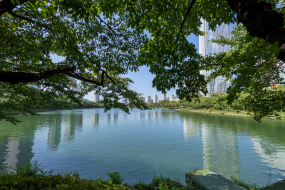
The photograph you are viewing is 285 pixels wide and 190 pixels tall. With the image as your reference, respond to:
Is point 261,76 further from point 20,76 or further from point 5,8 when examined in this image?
point 5,8

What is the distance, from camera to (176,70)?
14.4ft

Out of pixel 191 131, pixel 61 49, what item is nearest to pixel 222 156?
pixel 191 131

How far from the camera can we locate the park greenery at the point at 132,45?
139 inches

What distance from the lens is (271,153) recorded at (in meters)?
14.9

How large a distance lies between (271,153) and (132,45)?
17.6 metres

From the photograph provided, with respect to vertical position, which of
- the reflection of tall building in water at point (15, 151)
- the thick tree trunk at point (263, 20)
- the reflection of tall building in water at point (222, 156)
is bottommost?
the reflection of tall building in water at point (222, 156)

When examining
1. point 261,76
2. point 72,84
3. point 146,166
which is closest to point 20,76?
point 72,84

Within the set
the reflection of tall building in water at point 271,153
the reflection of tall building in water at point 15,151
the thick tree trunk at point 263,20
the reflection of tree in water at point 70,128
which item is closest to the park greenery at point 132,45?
the thick tree trunk at point 263,20

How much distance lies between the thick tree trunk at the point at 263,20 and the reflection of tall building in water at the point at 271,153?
1251cm

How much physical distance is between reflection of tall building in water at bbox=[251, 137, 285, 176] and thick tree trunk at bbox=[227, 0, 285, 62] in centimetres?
1251

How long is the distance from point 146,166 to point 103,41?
9.68 metres

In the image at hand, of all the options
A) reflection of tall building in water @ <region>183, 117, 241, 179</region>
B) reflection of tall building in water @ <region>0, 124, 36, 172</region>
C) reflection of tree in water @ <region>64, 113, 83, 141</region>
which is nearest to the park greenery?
reflection of tall building in water @ <region>183, 117, 241, 179</region>

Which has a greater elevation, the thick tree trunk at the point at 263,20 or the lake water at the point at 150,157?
the thick tree trunk at the point at 263,20

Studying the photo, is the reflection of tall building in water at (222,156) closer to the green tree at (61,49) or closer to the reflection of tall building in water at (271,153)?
the reflection of tall building in water at (271,153)
